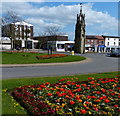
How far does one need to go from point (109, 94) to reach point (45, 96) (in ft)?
8.84

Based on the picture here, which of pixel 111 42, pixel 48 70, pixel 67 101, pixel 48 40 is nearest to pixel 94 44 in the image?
pixel 111 42

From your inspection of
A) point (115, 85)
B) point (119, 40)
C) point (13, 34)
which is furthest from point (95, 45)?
point (115, 85)

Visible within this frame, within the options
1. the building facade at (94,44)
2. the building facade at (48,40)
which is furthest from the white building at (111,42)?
the building facade at (48,40)

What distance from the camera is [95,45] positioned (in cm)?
7962

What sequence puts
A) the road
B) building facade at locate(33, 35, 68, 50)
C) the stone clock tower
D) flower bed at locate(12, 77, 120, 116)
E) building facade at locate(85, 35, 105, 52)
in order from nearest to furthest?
flower bed at locate(12, 77, 120, 116) < the road < the stone clock tower < building facade at locate(33, 35, 68, 50) < building facade at locate(85, 35, 105, 52)

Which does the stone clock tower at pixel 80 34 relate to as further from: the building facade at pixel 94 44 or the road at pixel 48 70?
the road at pixel 48 70

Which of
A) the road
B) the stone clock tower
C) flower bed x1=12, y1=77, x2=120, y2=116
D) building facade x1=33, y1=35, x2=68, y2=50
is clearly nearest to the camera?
flower bed x1=12, y1=77, x2=120, y2=116

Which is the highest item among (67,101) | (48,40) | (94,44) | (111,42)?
(48,40)

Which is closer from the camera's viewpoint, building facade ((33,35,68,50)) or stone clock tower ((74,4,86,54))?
stone clock tower ((74,4,86,54))

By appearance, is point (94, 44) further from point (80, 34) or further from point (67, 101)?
point (67, 101)

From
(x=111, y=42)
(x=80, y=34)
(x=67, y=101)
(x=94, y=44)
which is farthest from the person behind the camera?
(x=111, y=42)

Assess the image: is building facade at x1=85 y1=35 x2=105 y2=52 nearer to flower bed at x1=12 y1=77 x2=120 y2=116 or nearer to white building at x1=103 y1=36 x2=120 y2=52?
white building at x1=103 y1=36 x2=120 y2=52

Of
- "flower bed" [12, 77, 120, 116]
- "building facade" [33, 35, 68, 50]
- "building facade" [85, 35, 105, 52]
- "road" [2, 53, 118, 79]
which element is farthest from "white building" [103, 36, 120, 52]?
"flower bed" [12, 77, 120, 116]

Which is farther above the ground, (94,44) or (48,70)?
(94,44)
